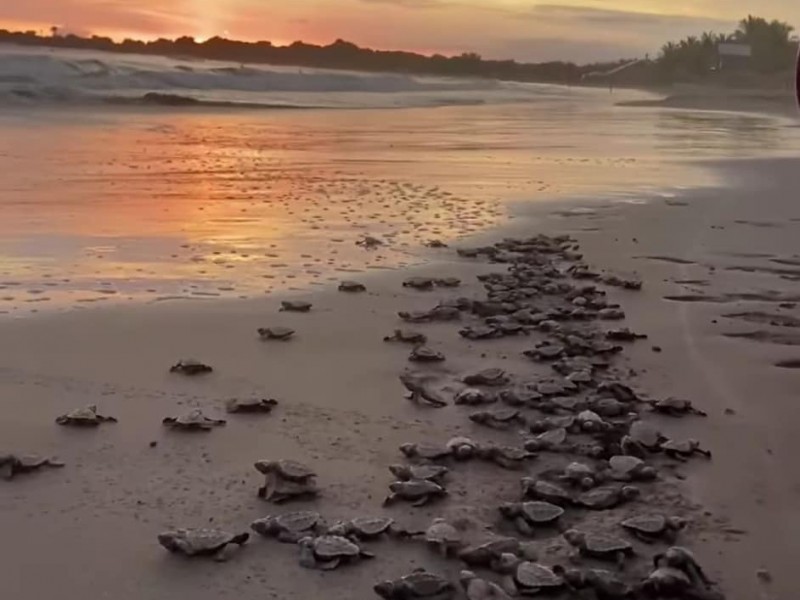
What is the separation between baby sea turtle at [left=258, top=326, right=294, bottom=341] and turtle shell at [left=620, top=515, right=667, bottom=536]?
8.81ft

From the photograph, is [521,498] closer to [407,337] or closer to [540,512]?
[540,512]

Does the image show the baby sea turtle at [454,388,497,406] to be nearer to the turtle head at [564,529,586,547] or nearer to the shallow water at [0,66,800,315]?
the turtle head at [564,529,586,547]

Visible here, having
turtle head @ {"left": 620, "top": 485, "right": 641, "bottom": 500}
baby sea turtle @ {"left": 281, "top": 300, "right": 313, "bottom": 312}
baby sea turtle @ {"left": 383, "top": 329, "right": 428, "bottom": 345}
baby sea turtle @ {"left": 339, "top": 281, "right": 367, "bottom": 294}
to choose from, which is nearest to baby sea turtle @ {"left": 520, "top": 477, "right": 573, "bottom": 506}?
turtle head @ {"left": 620, "top": 485, "right": 641, "bottom": 500}

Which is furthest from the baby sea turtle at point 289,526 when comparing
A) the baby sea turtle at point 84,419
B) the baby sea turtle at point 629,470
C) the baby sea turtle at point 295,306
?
the baby sea turtle at point 295,306

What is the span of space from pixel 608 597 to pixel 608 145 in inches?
680

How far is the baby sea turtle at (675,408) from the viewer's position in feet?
13.9

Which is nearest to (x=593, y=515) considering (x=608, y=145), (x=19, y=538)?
(x=19, y=538)

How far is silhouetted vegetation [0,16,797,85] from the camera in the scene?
48.2 m

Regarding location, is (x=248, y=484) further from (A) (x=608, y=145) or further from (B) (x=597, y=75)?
(B) (x=597, y=75)

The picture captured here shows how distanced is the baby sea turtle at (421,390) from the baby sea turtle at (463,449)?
0.60m

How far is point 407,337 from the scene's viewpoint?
538 centimetres

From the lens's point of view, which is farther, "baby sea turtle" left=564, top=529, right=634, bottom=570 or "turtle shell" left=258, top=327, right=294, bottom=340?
"turtle shell" left=258, top=327, right=294, bottom=340

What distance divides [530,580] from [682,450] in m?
1.26

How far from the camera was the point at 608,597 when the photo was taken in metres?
2.67
